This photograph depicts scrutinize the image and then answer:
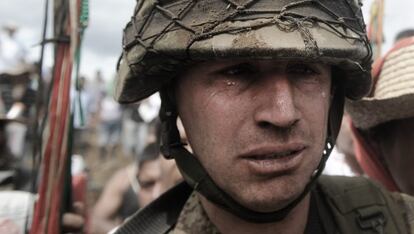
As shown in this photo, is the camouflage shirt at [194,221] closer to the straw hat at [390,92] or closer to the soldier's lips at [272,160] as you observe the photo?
the soldier's lips at [272,160]

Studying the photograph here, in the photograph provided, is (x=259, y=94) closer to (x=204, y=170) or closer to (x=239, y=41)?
(x=239, y=41)

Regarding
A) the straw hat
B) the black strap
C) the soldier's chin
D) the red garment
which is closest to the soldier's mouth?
the soldier's chin

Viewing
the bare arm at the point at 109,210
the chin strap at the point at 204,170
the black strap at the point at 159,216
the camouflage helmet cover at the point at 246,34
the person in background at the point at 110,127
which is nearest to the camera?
the camouflage helmet cover at the point at 246,34

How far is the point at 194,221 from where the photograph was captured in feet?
6.27

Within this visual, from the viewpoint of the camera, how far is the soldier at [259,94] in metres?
1.53

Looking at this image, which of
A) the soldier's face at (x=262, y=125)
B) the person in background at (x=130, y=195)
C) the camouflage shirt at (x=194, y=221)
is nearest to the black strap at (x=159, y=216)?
the camouflage shirt at (x=194, y=221)

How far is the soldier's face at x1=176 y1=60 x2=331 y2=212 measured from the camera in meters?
1.56

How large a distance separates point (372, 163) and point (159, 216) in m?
1.00

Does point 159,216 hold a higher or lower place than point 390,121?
lower

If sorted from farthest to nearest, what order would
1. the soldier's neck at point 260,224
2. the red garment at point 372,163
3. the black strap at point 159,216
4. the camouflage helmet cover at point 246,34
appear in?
the red garment at point 372,163 < the black strap at point 159,216 < the soldier's neck at point 260,224 < the camouflage helmet cover at point 246,34

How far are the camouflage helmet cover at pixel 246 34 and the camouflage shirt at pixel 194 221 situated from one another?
1.49 feet

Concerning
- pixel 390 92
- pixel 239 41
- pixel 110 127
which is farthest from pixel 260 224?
pixel 110 127

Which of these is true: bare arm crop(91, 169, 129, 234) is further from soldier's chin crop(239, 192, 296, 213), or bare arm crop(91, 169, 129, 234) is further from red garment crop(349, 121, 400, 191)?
soldier's chin crop(239, 192, 296, 213)

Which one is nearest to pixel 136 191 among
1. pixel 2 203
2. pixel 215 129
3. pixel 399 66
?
pixel 2 203
